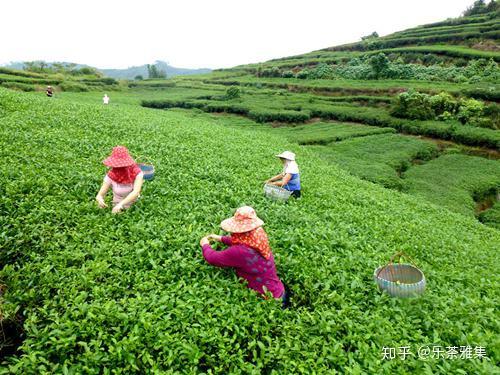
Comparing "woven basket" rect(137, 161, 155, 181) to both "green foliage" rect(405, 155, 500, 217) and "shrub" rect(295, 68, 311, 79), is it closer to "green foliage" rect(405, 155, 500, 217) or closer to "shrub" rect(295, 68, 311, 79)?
"green foliage" rect(405, 155, 500, 217)

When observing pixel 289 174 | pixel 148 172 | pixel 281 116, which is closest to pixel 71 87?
pixel 281 116

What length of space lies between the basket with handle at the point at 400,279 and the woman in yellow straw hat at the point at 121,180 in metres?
4.50

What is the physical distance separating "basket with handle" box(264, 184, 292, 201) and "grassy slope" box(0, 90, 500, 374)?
1.12ft

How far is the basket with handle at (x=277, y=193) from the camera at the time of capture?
884 centimetres

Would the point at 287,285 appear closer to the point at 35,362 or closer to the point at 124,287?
the point at 124,287

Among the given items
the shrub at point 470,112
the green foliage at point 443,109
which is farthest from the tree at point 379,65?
the shrub at point 470,112

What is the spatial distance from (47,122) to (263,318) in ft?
37.8

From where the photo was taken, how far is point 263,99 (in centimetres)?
4847

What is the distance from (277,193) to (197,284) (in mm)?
4361

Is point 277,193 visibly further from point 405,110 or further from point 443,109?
point 443,109

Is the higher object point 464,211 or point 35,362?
point 35,362

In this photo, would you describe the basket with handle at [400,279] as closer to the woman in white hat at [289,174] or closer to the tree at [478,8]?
the woman in white hat at [289,174]

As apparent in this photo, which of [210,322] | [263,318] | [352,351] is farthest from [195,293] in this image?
[352,351]

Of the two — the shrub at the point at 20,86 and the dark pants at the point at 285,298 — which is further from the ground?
the shrub at the point at 20,86
